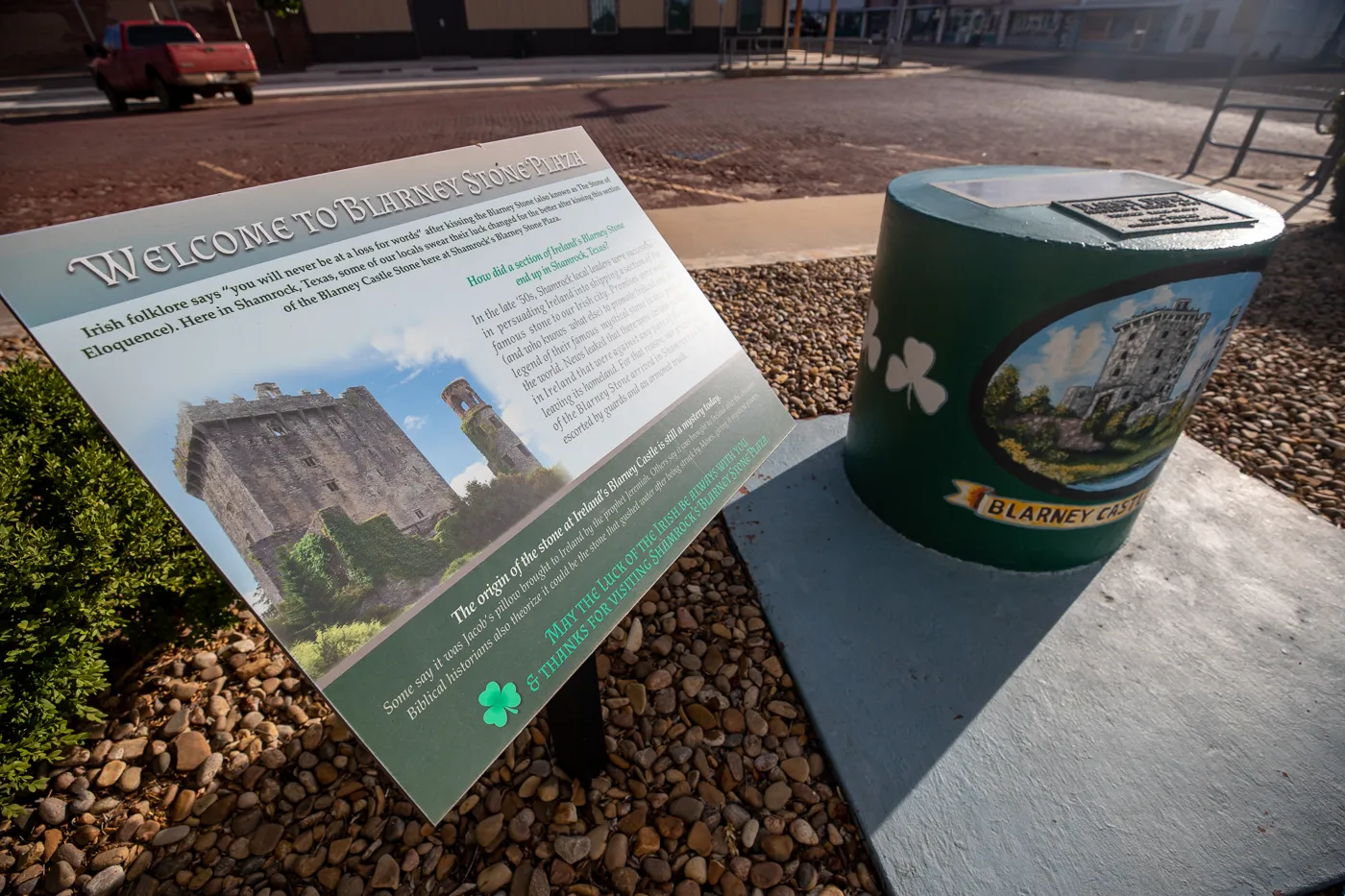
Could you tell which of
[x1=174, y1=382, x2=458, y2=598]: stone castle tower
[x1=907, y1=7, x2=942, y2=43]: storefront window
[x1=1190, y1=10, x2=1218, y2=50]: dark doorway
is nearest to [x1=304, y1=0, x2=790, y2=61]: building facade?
[x1=1190, y1=10, x2=1218, y2=50]: dark doorway

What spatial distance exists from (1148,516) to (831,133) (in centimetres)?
965

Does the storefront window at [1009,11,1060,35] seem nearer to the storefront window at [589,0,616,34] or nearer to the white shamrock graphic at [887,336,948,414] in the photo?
the storefront window at [589,0,616,34]

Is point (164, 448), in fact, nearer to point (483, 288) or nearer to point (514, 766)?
point (483, 288)

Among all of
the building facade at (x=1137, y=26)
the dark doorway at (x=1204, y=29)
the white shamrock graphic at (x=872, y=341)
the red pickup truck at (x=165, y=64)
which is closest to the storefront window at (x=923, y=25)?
the building facade at (x=1137, y=26)

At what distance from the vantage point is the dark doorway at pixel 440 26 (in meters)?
22.4

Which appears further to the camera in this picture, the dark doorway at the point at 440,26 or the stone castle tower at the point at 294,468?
the dark doorway at the point at 440,26

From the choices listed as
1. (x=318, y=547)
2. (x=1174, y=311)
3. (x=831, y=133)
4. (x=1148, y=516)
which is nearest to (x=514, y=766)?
(x=318, y=547)

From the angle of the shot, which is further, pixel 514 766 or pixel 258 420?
pixel 514 766

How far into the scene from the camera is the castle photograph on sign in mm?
2059

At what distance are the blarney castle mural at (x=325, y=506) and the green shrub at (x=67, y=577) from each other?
2.15ft

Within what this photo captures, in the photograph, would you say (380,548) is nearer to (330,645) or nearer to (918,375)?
(330,645)

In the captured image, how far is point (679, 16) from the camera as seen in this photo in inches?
928

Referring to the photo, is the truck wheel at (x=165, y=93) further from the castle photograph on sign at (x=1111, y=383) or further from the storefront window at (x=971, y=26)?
the storefront window at (x=971, y=26)

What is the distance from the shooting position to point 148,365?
101cm
